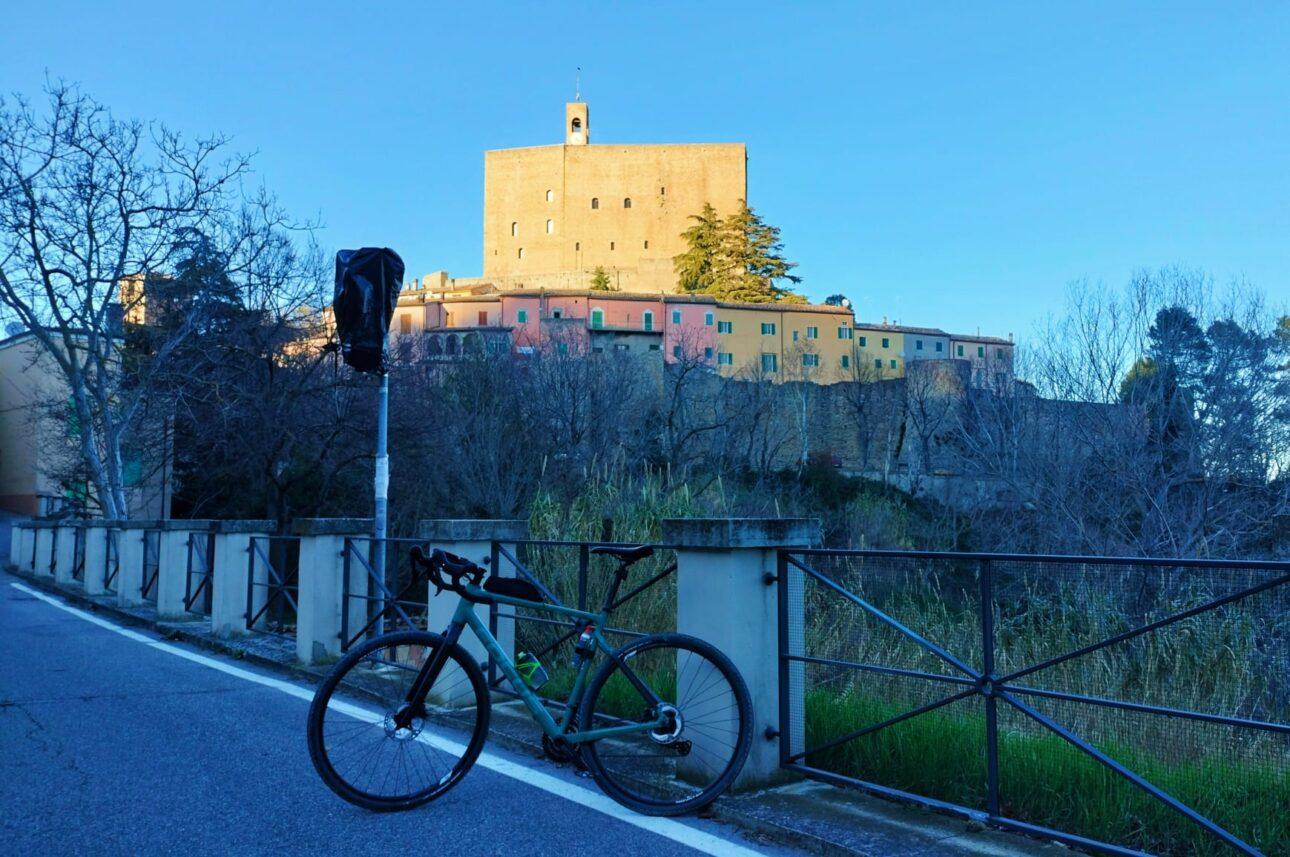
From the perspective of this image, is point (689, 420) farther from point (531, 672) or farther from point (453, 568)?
point (453, 568)

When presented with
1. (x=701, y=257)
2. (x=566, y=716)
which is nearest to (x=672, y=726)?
(x=566, y=716)

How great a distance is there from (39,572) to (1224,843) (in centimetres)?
2476

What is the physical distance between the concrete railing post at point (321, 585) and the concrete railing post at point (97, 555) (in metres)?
9.73

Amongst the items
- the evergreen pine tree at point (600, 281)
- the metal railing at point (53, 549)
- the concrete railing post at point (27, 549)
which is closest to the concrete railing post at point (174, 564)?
the metal railing at point (53, 549)

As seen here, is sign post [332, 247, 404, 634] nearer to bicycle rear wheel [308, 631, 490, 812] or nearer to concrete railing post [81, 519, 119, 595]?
bicycle rear wheel [308, 631, 490, 812]

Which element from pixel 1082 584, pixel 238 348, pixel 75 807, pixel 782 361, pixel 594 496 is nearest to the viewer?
pixel 75 807

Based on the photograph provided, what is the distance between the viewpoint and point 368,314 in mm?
10141

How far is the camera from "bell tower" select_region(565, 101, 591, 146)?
12010 centimetres

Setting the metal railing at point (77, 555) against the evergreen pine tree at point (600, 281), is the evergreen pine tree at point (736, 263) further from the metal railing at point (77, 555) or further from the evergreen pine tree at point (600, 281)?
the metal railing at point (77, 555)

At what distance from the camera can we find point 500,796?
486 cm

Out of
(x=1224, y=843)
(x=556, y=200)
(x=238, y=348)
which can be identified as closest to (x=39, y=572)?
(x=238, y=348)

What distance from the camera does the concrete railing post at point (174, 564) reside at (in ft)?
41.5

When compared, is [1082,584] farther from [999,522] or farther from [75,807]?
[999,522]

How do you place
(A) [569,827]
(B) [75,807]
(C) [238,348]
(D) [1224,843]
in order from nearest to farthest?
(D) [1224,843], (A) [569,827], (B) [75,807], (C) [238,348]
